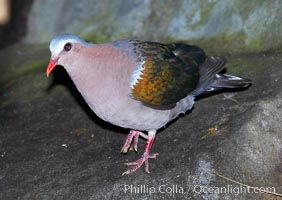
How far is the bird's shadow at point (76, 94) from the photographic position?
19.0 feet

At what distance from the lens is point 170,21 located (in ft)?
23.5

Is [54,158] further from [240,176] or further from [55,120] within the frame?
[240,176]

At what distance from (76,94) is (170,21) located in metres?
1.72

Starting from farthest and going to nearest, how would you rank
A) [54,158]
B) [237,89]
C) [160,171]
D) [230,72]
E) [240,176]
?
[230,72]
[237,89]
[54,158]
[160,171]
[240,176]

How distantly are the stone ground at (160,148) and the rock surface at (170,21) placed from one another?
0.35 m

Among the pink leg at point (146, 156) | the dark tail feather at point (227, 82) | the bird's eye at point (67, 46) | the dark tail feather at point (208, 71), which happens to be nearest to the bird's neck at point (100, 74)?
the bird's eye at point (67, 46)

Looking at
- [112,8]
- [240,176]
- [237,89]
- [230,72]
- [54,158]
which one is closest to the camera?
[240,176]

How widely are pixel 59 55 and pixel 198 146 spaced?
1585 mm

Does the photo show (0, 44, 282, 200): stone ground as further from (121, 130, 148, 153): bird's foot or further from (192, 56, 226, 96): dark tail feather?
(192, 56, 226, 96): dark tail feather

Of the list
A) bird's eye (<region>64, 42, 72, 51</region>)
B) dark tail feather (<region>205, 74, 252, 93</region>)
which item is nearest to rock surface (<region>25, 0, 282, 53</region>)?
dark tail feather (<region>205, 74, 252, 93</region>)

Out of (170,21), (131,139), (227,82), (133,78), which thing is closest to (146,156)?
Answer: (131,139)

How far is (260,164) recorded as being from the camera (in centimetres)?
465

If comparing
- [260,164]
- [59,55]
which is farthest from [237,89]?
[59,55]

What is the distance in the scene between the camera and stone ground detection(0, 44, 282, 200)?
461cm
